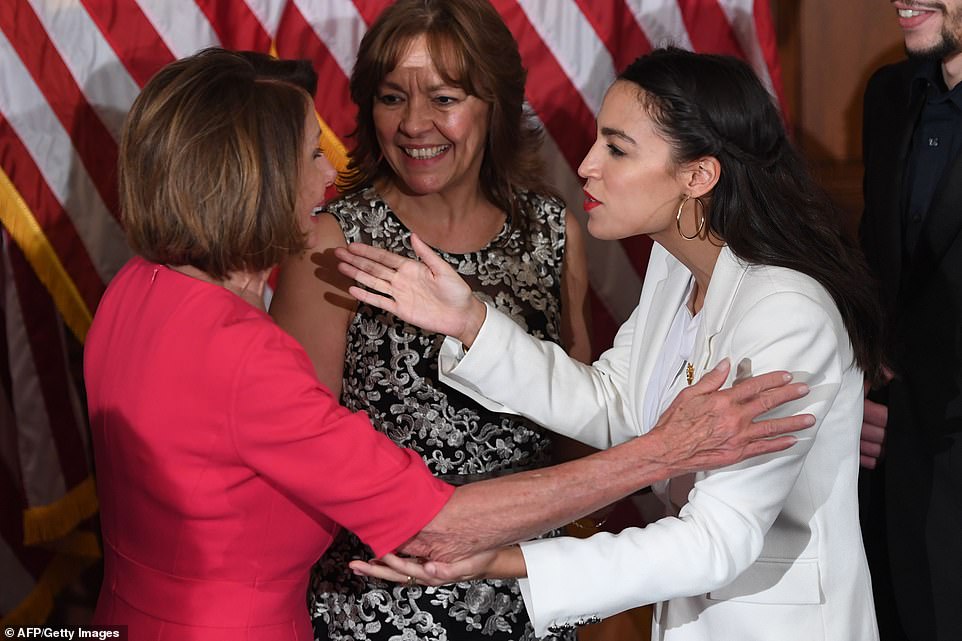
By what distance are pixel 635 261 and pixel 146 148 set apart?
1.75m

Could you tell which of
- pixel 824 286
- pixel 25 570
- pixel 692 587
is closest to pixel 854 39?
pixel 824 286

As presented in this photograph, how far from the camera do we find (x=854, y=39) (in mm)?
2973

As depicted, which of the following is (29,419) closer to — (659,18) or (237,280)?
(237,280)

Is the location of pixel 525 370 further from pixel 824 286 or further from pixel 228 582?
pixel 228 582

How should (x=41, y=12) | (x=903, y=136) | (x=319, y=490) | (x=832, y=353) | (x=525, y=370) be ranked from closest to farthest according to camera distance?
(x=319, y=490) → (x=832, y=353) → (x=525, y=370) → (x=903, y=136) → (x=41, y=12)

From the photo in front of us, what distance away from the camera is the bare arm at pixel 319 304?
2.20 meters

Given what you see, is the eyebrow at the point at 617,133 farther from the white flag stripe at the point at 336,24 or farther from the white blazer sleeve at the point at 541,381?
the white flag stripe at the point at 336,24

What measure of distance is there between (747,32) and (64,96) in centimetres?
175

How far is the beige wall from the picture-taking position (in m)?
2.96

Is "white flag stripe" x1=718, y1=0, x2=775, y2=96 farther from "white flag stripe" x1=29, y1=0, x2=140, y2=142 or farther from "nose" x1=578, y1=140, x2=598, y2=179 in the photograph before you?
"white flag stripe" x1=29, y1=0, x2=140, y2=142

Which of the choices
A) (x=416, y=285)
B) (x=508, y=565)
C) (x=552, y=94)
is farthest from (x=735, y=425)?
(x=552, y=94)

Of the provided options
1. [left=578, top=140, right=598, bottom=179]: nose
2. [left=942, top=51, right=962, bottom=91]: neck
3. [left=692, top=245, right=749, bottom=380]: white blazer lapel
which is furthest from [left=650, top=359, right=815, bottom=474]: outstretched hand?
[left=942, top=51, right=962, bottom=91]: neck

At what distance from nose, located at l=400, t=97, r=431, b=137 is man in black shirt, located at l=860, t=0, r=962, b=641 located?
102cm

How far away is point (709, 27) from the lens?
289 centimetres
